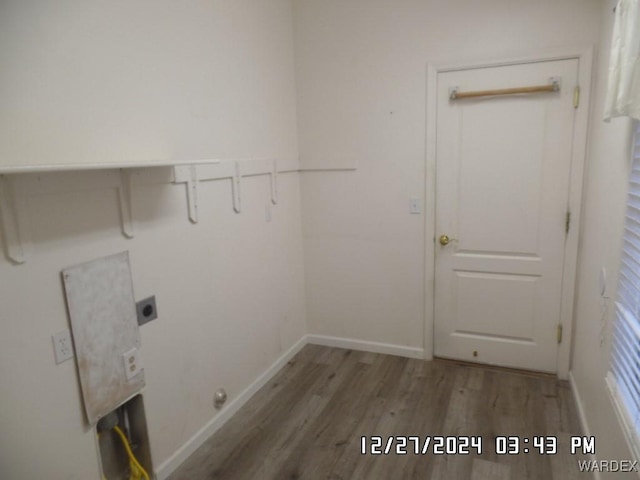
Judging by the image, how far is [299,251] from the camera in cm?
340

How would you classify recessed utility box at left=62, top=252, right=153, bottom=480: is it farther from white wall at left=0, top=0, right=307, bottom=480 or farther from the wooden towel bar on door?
the wooden towel bar on door

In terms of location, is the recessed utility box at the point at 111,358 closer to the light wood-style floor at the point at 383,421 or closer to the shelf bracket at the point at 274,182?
the light wood-style floor at the point at 383,421

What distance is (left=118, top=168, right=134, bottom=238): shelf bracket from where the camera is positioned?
5.89 ft

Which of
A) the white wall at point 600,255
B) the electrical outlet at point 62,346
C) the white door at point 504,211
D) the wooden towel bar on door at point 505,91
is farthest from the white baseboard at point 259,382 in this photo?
the wooden towel bar on door at point 505,91

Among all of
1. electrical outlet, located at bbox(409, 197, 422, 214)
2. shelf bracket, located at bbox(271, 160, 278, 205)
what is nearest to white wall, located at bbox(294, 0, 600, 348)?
electrical outlet, located at bbox(409, 197, 422, 214)

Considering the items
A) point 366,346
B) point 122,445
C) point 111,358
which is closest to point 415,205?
point 366,346

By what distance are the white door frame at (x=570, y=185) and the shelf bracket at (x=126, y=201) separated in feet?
6.43

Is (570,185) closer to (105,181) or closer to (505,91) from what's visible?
(505,91)

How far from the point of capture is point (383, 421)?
2486 millimetres

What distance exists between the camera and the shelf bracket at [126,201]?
5.89ft

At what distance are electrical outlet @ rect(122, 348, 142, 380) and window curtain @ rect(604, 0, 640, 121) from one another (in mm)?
2096

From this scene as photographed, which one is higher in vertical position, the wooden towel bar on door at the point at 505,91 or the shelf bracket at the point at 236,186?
the wooden towel bar on door at the point at 505,91

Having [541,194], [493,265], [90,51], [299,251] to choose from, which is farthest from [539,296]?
[90,51]

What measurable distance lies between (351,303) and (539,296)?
135cm
